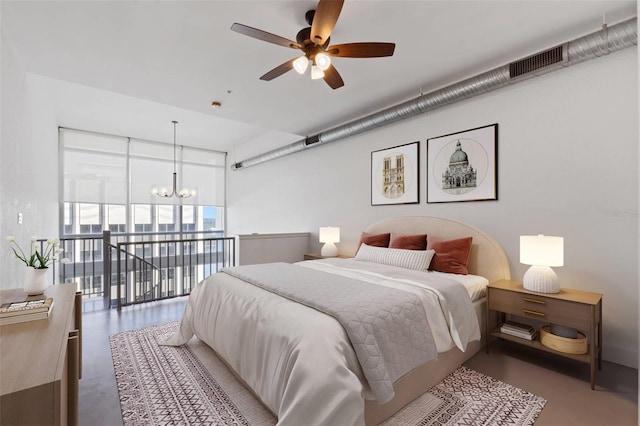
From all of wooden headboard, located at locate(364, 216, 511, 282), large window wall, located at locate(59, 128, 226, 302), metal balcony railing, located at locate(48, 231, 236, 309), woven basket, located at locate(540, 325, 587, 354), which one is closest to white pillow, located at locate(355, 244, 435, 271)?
wooden headboard, located at locate(364, 216, 511, 282)

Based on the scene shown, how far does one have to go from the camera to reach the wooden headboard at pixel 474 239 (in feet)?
9.25

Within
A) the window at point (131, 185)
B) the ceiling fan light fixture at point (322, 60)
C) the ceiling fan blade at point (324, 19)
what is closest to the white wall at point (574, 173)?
the ceiling fan light fixture at point (322, 60)

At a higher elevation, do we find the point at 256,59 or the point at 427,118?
the point at 256,59

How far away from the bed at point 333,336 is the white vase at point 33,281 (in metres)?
1.11

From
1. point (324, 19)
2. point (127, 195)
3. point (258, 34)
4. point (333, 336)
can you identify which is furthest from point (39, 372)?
point (127, 195)

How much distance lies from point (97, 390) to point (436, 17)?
374 cm

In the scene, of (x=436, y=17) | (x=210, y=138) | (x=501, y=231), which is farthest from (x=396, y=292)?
(x=210, y=138)

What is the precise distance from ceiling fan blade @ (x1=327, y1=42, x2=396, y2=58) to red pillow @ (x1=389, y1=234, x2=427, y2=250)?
6.46ft

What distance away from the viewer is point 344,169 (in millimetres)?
4629

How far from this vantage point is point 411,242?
10.7 feet

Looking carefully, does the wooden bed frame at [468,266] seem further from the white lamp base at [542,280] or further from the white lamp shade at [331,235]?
the white lamp shade at [331,235]

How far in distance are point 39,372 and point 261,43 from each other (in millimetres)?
2606

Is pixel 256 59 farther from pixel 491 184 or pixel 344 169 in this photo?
pixel 491 184

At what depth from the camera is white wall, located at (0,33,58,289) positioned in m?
2.37
